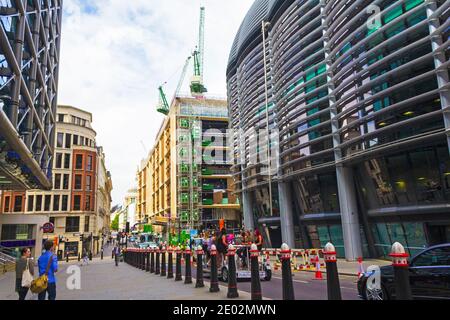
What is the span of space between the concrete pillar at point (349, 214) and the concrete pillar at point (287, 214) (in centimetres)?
895

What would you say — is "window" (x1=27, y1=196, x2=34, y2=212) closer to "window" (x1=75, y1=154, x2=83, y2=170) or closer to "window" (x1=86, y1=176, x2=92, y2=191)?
"window" (x1=75, y1=154, x2=83, y2=170)

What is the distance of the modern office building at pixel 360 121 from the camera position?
20.4 metres

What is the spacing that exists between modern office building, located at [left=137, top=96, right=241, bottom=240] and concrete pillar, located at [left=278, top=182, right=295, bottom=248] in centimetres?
3700

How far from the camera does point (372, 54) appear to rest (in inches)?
901

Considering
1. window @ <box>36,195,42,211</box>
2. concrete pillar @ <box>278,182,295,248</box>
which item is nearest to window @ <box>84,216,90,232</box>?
window @ <box>36,195,42,211</box>

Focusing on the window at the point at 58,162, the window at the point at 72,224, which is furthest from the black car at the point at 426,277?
the window at the point at 58,162

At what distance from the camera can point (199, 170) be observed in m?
78.0

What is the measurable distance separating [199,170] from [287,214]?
146 ft

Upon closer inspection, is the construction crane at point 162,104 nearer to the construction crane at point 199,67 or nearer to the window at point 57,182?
the construction crane at point 199,67

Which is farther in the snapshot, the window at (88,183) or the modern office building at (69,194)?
the window at (88,183)


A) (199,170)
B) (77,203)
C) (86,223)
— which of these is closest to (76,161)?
(77,203)

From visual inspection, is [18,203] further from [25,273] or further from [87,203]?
[25,273]

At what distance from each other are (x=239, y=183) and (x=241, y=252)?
114 feet

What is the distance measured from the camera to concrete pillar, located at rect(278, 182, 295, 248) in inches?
1372
